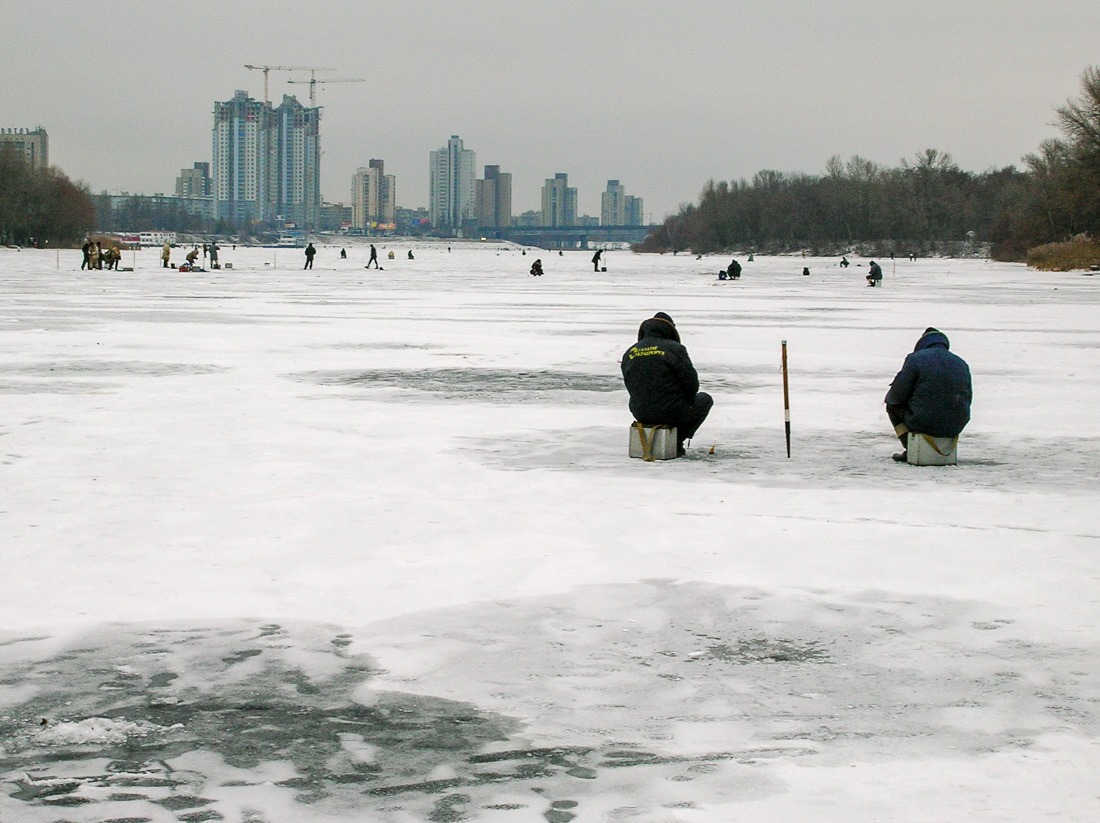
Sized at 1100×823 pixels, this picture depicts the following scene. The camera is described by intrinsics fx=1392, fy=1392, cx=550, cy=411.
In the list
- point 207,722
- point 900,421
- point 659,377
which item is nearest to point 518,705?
point 207,722

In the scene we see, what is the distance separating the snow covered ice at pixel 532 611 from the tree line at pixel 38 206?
420 feet

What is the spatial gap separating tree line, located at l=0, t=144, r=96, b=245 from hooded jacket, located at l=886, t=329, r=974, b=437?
5262 inches

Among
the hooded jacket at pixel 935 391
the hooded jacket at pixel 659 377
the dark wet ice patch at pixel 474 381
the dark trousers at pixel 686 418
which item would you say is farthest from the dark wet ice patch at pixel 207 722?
the dark wet ice patch at pixel 474 381

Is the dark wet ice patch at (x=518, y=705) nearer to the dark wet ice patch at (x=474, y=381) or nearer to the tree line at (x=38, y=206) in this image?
the dark wet ice patch at (x=474, y=381)

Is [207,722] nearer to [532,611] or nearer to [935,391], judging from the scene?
[532,611]

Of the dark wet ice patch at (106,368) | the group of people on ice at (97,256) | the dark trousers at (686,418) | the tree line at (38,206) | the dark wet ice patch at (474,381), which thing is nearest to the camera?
the dark trousers at (686,418)

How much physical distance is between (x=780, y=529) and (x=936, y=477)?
8.39 ft

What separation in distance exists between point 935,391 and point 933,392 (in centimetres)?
2

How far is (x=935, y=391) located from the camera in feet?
→ 37.0

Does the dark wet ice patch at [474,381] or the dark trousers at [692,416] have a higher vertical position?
the dark trousers at [692,416]

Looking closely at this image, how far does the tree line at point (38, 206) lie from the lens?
134m

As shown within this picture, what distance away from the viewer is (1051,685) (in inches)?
225

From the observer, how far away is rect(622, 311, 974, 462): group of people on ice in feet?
37.0

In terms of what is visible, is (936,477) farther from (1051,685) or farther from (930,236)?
(930,236)
